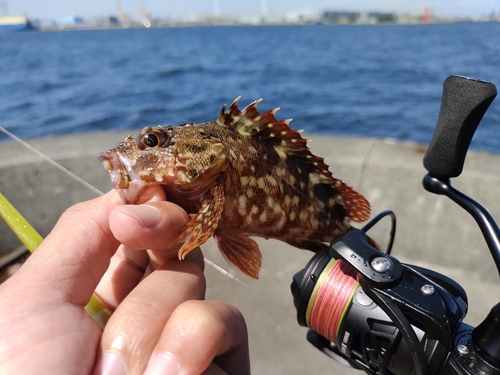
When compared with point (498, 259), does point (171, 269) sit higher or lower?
lower

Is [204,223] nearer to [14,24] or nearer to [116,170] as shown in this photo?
[116,170]

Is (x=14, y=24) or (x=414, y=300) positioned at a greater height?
(x=14, y=24)

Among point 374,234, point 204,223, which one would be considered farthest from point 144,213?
point 374,234

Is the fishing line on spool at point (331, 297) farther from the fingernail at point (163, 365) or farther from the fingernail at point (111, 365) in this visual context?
the fingernail at point (111, 365)

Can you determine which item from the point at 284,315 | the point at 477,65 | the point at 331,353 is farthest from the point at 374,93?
the point at 331,353

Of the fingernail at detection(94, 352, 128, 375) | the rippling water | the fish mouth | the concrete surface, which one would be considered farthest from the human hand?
the rippling water

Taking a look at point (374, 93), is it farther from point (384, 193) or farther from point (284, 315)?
point (284, 315)
